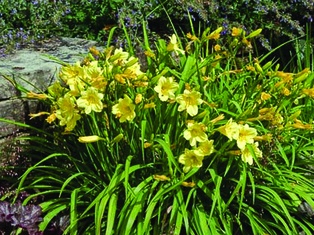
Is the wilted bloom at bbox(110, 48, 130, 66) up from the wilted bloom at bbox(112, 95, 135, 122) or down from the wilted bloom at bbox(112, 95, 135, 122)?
up

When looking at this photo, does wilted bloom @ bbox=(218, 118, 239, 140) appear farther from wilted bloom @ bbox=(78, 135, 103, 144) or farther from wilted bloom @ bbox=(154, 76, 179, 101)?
wilted bloom @ bbox=(78, 135, 103, 144)

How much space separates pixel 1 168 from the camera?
3.54 meters

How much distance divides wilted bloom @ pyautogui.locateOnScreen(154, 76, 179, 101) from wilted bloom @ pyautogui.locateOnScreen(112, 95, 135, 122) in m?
0.14

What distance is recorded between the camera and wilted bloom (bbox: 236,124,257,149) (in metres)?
3.11

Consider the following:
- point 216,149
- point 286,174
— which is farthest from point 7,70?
point 286,174

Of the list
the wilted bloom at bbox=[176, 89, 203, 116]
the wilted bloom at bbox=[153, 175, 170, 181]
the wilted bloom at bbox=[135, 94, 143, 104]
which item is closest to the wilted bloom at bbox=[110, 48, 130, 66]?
the wilted bloom at bbox=[135, 94, 143, 104]

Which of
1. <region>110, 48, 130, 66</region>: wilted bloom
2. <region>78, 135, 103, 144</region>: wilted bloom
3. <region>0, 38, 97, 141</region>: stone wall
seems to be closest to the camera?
<region>78, 135, 103, 144</region>: wilted bloom

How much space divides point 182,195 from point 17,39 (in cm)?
169

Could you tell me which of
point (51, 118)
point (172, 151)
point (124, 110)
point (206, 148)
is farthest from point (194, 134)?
point (51, 118)

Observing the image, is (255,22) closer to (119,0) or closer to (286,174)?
(119,0)

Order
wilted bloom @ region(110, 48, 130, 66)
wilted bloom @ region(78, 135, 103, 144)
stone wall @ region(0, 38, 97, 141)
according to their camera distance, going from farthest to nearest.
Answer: stone wall @ region(0, 38, 97, 141)
wilted bloom @ region(110, 48, 130, 66)
wilted bloom @ region(78, 135, 103, 144)

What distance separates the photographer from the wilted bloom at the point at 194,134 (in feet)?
10.3

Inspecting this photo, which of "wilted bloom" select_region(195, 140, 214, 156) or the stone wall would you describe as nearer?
"wilted bloom" select_region(195, 140, 214, 156)

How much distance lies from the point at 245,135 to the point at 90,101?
71 centimetres
